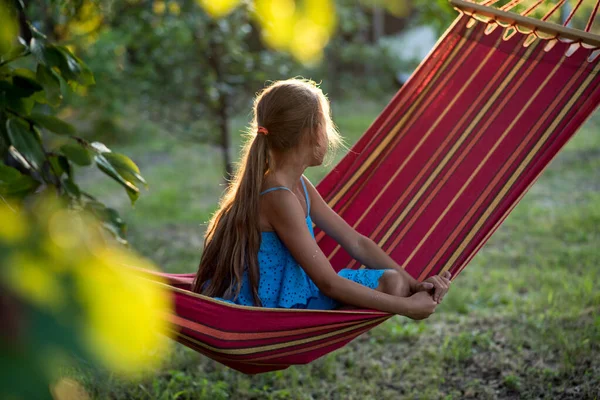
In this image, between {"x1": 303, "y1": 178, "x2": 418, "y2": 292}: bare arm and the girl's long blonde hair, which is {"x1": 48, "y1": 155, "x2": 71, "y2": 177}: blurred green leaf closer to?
the girl's long blonde hair

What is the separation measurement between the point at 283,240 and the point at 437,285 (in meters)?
0.44

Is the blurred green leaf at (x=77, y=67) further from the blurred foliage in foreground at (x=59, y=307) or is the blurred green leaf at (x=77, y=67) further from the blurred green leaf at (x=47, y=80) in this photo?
the blurred foliage in foreground at (x=59, y=307)

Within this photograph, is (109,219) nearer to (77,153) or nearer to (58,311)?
(77,153)

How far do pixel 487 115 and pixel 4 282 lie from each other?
7.01 ft

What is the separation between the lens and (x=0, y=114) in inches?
68.3

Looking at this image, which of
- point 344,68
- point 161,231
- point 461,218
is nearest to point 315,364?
point 461,218

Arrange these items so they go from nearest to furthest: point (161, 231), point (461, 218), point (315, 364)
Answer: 1. point (461, 218)
2. point (315, 364)
3. point (161, 231)

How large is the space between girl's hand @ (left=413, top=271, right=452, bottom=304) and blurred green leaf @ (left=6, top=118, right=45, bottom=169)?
107 centimetres

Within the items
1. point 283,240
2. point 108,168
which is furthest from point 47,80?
point 283,240

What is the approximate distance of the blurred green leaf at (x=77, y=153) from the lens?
1.86 metres

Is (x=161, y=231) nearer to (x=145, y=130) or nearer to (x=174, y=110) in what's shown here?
(x=174, y=110)

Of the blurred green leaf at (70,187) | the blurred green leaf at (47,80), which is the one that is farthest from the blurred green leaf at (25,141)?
the blurred green leaf at (70,187)

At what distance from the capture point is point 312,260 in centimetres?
176

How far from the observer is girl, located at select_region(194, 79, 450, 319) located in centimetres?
176
